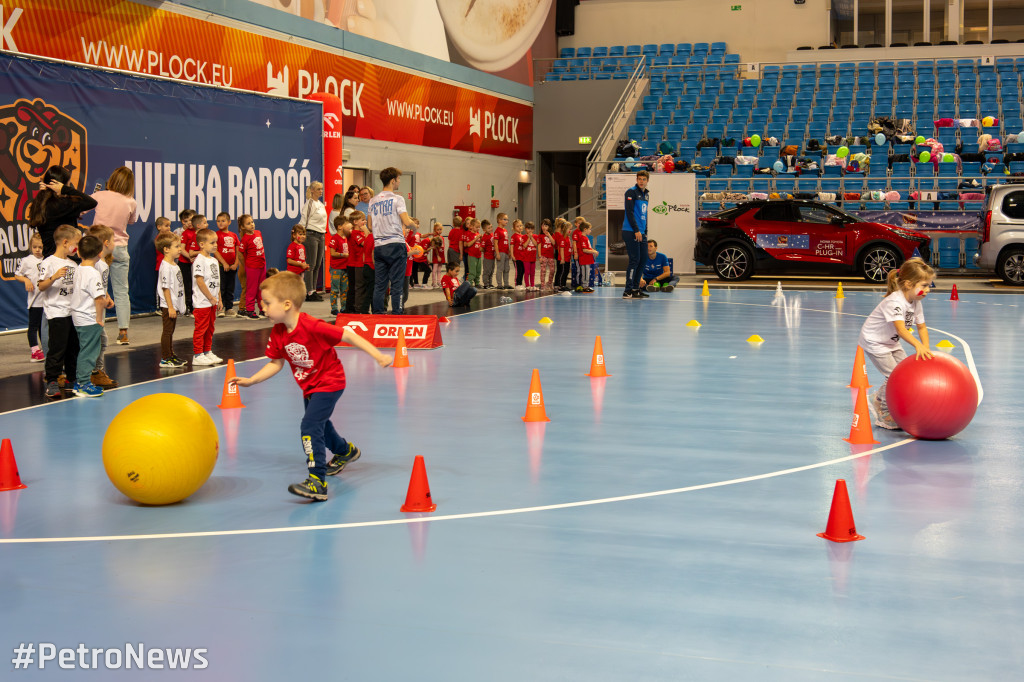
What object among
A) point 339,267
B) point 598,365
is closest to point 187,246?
point 339,267

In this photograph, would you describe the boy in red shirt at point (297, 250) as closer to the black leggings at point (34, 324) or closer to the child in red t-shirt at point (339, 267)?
the child in red t-shirt at point (339, 267)

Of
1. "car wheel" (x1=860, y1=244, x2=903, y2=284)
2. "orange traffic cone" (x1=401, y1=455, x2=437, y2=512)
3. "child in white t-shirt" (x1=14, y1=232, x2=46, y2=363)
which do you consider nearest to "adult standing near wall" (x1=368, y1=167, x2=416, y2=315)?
"child in white t-shirt" (x1=14, y1=232, x2=46, y2=363)

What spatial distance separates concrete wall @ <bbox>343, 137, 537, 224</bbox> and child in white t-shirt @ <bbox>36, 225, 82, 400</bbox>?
15.2 meters

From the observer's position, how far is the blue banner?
1362cm

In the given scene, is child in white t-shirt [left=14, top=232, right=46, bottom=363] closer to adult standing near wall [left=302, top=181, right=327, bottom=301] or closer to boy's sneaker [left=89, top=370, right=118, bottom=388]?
boy's sneaker [left=89, top=370, right=118, bottom=388]

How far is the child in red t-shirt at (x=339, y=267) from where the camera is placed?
56.2 ft

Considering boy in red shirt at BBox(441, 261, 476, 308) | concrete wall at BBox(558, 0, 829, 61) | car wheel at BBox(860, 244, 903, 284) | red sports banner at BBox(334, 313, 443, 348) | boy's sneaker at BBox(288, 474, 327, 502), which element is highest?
concrete wall at BBox(558, 0, 829, 61)

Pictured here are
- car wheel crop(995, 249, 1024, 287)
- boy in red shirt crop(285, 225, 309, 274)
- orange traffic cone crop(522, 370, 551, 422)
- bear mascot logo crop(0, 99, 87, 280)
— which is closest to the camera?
orange traffic cone crop(522, 370, 551, 422)

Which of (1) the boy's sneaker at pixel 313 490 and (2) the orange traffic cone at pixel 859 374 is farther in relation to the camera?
(2) the orange traffic cone at pixel 859 374

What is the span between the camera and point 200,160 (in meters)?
17.0

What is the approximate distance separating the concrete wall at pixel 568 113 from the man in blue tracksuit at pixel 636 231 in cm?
1668

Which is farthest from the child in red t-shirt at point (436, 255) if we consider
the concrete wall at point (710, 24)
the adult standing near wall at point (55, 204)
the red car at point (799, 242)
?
the concrete wall at point (710, 24)

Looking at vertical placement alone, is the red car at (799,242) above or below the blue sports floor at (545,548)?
above

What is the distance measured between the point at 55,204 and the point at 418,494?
22.6 feet
